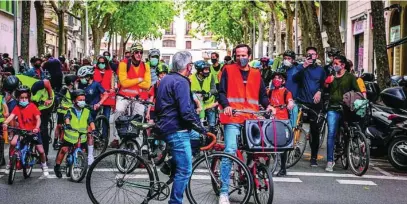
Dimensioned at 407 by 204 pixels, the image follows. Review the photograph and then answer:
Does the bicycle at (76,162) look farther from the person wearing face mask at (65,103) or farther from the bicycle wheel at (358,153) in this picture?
the bicycle wheel at (358,153)

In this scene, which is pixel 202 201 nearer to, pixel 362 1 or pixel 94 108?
pixel 94 108

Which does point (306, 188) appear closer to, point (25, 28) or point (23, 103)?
point (23, 103)

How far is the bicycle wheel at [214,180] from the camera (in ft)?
25.2

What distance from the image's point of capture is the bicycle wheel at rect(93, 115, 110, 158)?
A: 11.9 m

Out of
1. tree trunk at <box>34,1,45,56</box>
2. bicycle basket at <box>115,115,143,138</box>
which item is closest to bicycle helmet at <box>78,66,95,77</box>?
bicycle basket at <box>115,115,143,138</box>

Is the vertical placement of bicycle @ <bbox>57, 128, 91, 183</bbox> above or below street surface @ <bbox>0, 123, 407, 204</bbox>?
above

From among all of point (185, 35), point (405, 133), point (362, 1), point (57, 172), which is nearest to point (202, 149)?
point (57, 172)

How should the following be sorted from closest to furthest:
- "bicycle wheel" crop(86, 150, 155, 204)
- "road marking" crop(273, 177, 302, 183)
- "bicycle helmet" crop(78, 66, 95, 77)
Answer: "bicycle wheel" crop(86, 150, 155, 204), "road marking" crop(273, 177, 302, 183), "bicycle helmet" crop(78, 66, 95, 77)

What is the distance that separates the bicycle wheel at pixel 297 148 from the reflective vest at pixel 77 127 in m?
3.25

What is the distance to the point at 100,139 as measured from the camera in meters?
12.2

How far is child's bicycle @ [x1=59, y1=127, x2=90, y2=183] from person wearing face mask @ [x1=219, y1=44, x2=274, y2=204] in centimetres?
251

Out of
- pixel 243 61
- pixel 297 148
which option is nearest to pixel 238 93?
pixel 243 61

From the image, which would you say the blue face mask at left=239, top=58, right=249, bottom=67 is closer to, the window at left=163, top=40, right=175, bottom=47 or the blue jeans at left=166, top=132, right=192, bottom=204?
the blue jeans at left=166, top=132, right=192, bottom=204

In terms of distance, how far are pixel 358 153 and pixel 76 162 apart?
13.8ft
